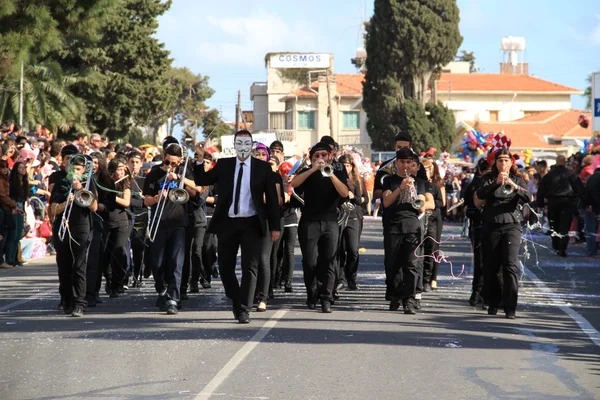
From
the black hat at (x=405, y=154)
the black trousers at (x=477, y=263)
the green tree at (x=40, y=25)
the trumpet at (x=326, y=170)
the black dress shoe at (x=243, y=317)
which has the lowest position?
the black dress shoe at (x=243, y=317)

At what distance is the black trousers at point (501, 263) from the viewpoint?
12.7 metres

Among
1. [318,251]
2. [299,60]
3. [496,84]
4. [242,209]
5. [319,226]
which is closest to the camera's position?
[242,209]

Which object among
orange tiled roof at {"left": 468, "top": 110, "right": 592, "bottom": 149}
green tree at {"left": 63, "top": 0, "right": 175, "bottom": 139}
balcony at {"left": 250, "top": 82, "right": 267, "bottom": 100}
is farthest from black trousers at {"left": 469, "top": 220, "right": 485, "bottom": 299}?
balcony at {"left": 250, "top": 82, "right": 267, "bottom": 100}

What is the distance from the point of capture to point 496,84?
3349 inches

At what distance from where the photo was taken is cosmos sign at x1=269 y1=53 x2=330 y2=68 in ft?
314

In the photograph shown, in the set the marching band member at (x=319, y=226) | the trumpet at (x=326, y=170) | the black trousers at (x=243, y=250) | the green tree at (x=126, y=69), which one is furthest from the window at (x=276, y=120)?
the black trousers at (x=243, y=250)

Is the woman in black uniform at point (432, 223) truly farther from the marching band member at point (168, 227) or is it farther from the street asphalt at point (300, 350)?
the marching band member at point (168, 227)

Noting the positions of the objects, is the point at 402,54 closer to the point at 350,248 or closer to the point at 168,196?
the point at 350,248

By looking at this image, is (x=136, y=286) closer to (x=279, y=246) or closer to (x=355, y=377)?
(x=279, y=246)

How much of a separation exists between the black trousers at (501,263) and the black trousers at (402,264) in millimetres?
814

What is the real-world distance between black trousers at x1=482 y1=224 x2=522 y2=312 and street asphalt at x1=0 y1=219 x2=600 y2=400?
10.4 inches

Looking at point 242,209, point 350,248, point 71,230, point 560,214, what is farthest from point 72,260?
point 560,214

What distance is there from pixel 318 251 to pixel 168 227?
5.96ft

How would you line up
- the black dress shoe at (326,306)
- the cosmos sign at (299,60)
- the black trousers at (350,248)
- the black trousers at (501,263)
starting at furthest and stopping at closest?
the cosmos sign at (299,60), the black trousers at (350,248), the black dress shoe at (326,306), the black trousers at (501,263)
